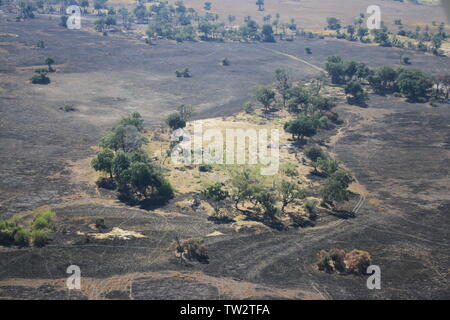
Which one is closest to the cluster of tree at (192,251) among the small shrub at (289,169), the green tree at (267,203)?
the green tree at (267,203)

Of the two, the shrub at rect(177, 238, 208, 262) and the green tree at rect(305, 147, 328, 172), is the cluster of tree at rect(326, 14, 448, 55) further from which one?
the shrub at rect(177, 238, 208, 262)

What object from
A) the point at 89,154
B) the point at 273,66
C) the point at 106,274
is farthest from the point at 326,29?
the point at 106,274

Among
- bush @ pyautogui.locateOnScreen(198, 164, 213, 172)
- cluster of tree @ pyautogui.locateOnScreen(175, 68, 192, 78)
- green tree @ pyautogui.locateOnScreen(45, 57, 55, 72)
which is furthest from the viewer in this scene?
cluster of tree @ pyautogui.locateOnScreen(175, 68, 192, 78)

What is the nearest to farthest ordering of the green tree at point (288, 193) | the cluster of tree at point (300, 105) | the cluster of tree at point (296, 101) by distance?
the green tree at point (288, 193) < the cluster of tree at point (300, 105) < the cluster of tree at point (296, 101)

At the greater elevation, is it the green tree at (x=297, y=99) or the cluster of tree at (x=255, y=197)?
the green tree at (x=297, y=99)

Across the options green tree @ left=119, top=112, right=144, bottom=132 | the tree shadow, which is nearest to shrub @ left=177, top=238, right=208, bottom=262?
the tree shadow

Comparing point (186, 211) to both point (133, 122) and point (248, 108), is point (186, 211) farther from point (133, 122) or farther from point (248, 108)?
point (248, 108)

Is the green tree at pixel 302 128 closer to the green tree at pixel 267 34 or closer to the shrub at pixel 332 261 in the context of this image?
the shrub at pixel 332 261

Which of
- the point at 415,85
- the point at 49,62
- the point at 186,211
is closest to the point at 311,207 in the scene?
the point at 186,211
